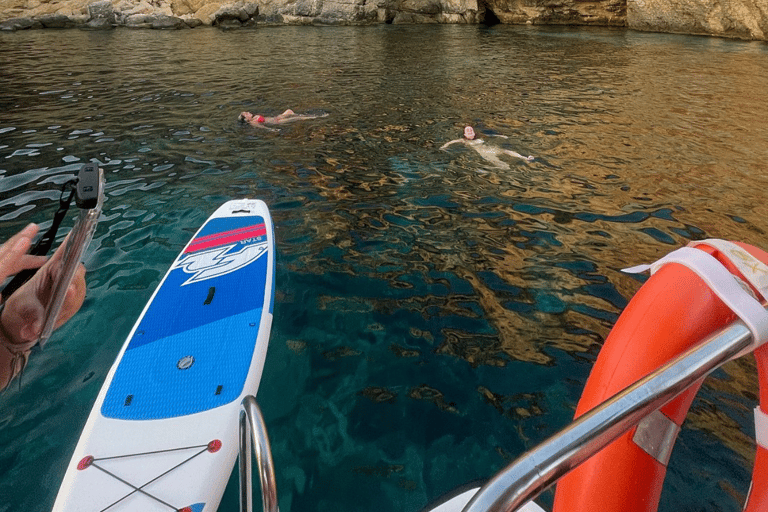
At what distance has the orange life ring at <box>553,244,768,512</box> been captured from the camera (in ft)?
5.74

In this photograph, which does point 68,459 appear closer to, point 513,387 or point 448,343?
point 448,343

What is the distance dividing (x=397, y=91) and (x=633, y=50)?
12.2 meters

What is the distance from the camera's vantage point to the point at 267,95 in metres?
12.8

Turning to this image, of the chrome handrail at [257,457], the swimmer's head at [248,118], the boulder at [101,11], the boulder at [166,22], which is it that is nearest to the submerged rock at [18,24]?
the boulder at [101,11]

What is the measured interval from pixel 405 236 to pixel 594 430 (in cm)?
493

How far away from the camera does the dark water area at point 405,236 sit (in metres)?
3.25

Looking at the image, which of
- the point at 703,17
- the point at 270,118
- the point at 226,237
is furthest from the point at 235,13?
the point at 226,237

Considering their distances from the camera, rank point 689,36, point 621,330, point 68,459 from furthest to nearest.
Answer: point 689,36, point 68,459, point 621,330

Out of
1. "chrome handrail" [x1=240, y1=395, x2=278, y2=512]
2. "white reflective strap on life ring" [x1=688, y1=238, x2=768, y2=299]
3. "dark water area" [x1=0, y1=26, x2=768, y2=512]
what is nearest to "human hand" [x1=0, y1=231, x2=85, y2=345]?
"chrome handrail" [x1=240, y1=395, x2=278, y2=512]

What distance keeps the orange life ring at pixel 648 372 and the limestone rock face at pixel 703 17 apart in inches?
1066

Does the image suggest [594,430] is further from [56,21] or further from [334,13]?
[56,21]

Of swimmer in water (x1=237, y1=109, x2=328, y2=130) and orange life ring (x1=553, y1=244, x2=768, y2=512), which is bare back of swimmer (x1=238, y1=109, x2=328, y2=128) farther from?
orange life ring (x1=553, y1=244, x2=768, y2=512)

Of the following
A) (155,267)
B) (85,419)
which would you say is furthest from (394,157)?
(85,419)

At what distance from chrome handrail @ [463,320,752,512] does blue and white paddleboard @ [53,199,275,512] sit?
2.42m
